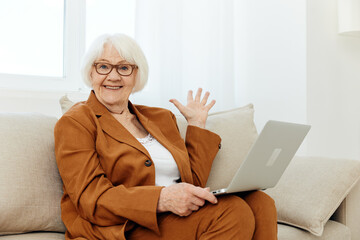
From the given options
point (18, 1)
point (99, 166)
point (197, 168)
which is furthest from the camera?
point (18, 1)

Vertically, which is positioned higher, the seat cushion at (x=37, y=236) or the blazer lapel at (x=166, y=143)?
the blazer lapel at (x=166, y=143)

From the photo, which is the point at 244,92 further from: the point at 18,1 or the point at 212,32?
the point at 18,1

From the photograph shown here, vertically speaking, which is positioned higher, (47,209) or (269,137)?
(269,137)

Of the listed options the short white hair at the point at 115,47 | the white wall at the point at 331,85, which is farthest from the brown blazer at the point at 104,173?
the white wall at the point at 331,85

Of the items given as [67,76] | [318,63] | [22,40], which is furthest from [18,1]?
[318,63]

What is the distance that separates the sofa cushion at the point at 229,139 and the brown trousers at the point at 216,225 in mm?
497

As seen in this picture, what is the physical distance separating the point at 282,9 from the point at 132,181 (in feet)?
4.87

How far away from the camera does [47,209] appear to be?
1473 millimetres

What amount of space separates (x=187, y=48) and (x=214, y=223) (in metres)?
1.41

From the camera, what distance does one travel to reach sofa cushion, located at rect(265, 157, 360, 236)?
167cm

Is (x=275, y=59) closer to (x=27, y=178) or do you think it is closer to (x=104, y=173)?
(x=104, y=173)

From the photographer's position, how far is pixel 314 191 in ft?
5.67

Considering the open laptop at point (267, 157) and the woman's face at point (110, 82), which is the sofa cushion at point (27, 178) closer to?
the woman's face at point (110, 82)

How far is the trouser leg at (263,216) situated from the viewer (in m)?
1.36
